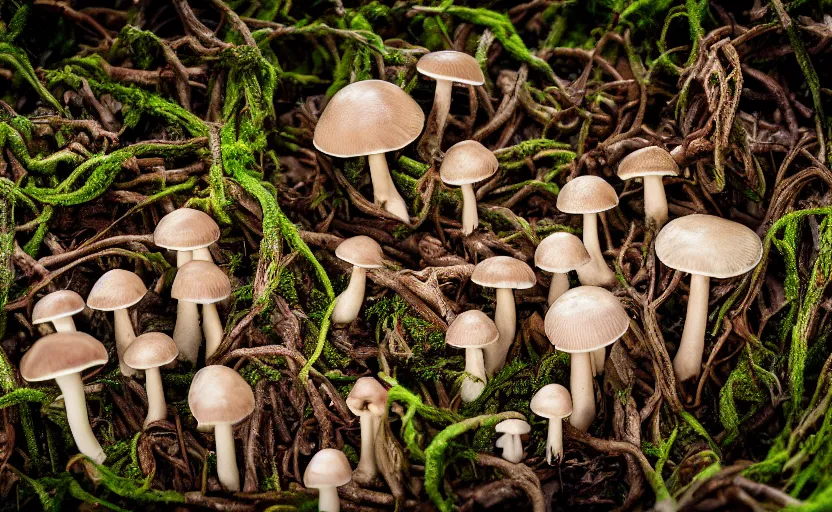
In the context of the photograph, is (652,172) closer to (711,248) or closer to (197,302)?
(711,248)

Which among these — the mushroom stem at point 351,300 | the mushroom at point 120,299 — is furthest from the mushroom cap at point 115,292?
the mushroom stem at point 351,300

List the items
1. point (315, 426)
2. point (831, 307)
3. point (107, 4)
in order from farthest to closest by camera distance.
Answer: point (107, 4) < point (315, 426) < point (831, 307)

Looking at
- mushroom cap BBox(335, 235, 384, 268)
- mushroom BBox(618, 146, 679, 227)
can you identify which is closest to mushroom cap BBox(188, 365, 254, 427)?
mushroom cap BBox(335, 235, 384, 268)

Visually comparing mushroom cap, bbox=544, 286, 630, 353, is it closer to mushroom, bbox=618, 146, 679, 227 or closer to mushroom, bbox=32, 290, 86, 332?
mushroom, bbox=618, 146, 679, 227

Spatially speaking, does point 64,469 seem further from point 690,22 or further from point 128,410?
point 690,22

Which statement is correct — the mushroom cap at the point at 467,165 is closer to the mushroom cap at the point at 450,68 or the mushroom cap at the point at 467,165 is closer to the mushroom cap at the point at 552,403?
the mushroom cap at the point at 450,68

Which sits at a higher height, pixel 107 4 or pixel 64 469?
pixel 107 4

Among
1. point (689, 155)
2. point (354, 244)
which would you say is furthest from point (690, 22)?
point (354, 244)
